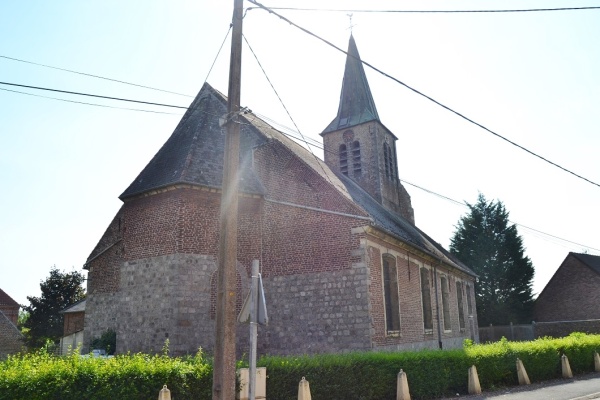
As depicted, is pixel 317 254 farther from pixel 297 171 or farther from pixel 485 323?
pixel 485 323

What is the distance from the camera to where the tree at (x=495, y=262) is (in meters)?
38.0

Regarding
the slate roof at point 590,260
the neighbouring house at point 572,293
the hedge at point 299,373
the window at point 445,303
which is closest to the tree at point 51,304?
the window at point 445,303

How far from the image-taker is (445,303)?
2394 cm

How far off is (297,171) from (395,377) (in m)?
8.19

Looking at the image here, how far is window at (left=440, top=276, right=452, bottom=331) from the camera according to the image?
23438 mm

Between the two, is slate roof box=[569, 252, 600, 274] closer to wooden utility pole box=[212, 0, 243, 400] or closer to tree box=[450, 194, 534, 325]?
tree box=[450, 194, 534, 325]

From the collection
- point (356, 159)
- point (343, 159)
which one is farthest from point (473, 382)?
point (343, 159)

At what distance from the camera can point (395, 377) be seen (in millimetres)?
10953

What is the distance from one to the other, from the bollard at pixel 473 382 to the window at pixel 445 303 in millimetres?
10820

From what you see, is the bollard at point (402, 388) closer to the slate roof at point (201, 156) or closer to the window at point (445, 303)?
the slate roof at point (201, 156)

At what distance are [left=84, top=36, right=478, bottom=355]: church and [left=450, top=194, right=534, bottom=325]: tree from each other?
21.7 m

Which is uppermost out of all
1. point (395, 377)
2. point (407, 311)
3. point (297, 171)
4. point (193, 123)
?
point (193, 123)

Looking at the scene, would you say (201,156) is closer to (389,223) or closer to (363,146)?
(389,223)

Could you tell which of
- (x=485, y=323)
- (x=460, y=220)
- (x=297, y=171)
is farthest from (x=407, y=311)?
(x=460, y=220)
